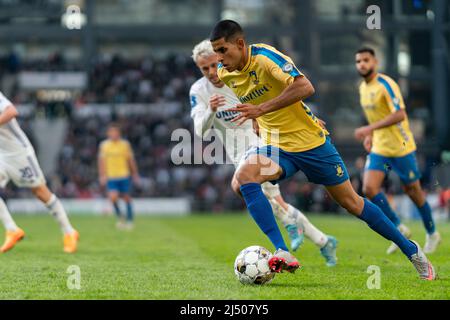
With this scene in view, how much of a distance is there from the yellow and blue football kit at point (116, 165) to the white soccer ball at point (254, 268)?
1356 centimetres

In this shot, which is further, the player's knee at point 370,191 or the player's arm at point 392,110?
the player's knee at point 370,191

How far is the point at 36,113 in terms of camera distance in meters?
37.1

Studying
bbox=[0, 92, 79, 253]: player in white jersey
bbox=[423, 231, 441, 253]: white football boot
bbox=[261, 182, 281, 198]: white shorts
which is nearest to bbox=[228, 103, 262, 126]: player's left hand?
bbox=[261, 182, 281, 198]: white shorts

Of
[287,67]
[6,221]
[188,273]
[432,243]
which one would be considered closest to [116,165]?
[6,221]

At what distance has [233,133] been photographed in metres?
10.2

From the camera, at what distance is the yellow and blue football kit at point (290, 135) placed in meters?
7.65

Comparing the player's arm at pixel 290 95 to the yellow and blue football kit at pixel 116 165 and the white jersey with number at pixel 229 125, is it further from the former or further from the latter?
the yellow and blue football kit at pixel 116 165

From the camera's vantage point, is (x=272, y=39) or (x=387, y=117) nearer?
(x=387, y=117)

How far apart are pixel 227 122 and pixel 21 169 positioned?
3.43 meters

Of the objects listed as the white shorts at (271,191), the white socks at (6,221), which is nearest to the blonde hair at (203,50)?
the white shorts at (271,191)

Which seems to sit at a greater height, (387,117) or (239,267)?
(387,117)
